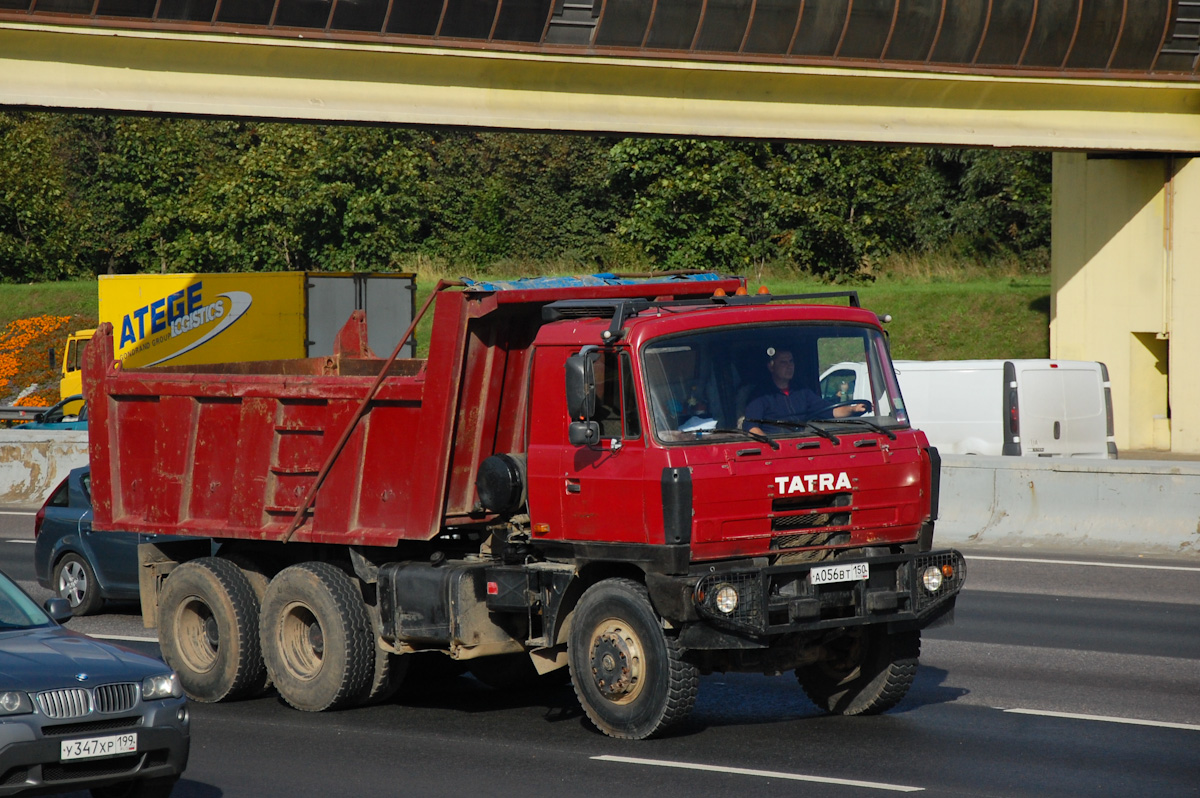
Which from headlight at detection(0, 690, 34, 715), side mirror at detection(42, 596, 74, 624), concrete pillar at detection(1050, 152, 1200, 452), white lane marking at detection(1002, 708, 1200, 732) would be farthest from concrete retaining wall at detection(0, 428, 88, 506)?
headlight at detection(0, 690, 34, 715)

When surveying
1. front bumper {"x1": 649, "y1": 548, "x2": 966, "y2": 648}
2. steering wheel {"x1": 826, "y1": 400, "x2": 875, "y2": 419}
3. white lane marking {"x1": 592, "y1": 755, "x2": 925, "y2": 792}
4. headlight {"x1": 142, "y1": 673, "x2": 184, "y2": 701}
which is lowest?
white lane marking {"x1": 592, "y1": 755, "x2": 925, "y2": 792}

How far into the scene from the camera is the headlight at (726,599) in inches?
317

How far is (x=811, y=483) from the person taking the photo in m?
8.48

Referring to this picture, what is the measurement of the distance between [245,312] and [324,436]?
22.3 meters

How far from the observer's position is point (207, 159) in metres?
63.2

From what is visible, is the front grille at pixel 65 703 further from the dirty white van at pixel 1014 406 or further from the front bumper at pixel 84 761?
the dirty white van at pixel 1014 406

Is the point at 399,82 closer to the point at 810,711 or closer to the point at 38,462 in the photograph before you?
the point at 38,462

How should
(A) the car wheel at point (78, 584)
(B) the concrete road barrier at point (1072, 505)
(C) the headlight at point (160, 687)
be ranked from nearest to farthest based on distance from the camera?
1. (C) the headlight at point (160, 687)
2. (A) the car wheel at point (78, 584)
3. (B) the concrete road barrier at point (1072, 505)

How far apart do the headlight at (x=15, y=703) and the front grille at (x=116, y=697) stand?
306mm

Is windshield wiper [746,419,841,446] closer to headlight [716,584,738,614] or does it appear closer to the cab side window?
the cab side window

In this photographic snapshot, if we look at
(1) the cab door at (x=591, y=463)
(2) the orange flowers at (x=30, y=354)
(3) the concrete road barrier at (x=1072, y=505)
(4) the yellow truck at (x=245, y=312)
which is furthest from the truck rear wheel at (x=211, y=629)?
(2) the orange flowers at (x=30, y=354)

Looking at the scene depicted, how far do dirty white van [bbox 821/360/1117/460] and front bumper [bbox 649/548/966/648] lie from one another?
1314cm

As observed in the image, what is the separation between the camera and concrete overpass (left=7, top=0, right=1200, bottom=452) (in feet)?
73.2

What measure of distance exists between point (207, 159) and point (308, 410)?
56157mm
